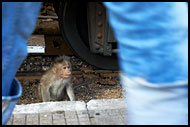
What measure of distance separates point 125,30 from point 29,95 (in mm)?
3684

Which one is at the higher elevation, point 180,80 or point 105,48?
point 180,80

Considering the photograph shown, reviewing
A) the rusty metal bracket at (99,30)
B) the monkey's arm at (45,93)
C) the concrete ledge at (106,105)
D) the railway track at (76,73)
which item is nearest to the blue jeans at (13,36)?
the concrete ledge at (106,105)

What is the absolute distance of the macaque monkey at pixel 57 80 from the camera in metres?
4.66

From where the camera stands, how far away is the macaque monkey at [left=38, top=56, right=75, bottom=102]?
4660 mm

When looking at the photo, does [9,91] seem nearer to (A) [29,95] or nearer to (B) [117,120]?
(B) [117,120]

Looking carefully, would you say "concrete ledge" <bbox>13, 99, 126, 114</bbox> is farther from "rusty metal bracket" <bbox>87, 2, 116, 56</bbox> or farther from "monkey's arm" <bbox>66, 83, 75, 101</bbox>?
"monkey's arm" <bbox>66, 83, 75, 101</bbox>

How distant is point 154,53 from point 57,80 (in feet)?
12.4

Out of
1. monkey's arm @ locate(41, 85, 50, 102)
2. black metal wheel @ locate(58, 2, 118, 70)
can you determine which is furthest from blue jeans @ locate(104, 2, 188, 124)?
monkey's arm @ locate(41, 85, 50, 102)

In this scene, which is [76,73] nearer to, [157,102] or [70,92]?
[70,92]

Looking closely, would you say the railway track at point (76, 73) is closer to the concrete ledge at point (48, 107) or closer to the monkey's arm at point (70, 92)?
the monkey's arm at point (70, 92)

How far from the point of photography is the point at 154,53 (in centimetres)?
124

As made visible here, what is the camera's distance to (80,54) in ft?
14.6

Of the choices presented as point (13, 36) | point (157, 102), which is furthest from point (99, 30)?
point (157, 102)

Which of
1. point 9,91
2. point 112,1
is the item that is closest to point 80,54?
point 9,91
